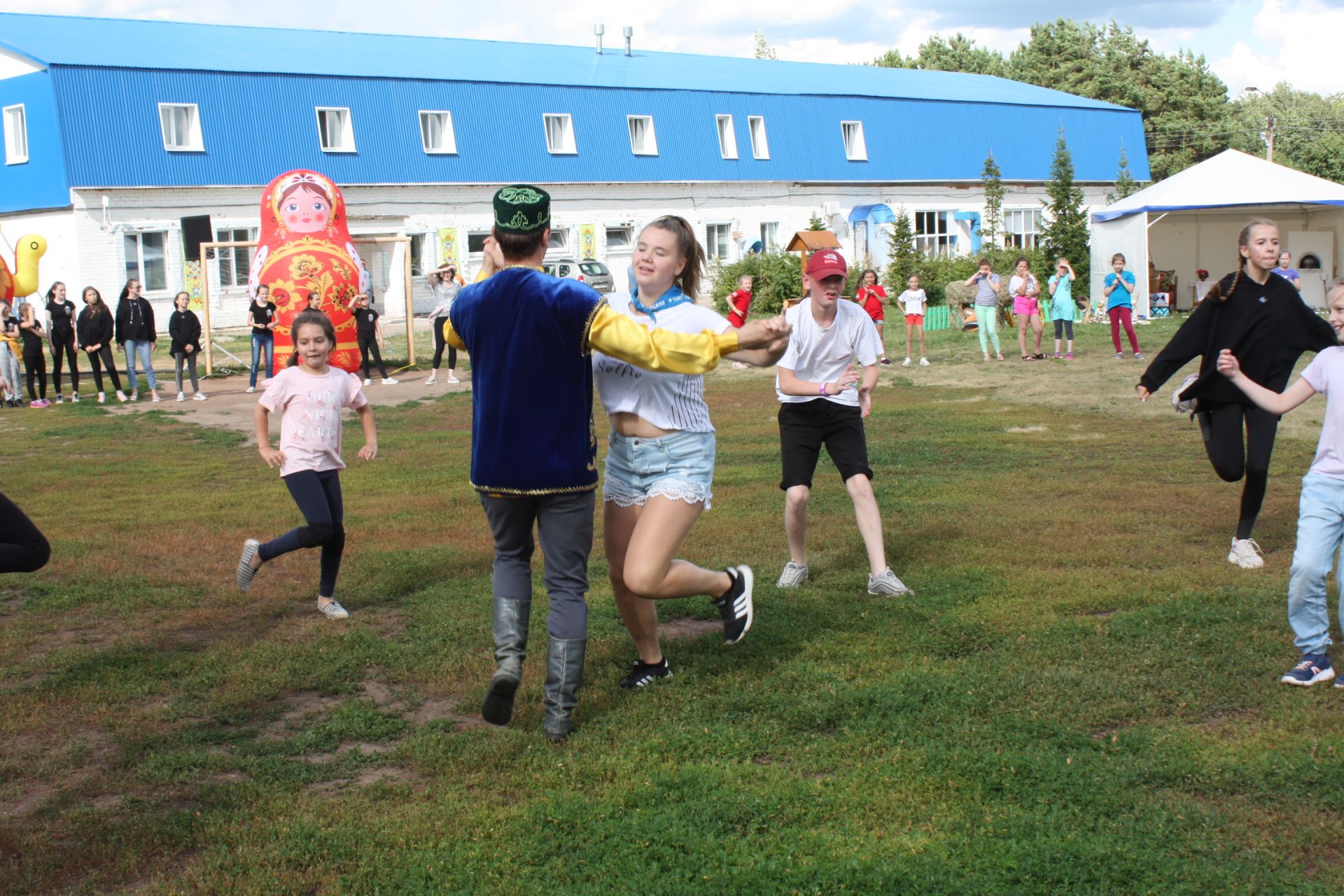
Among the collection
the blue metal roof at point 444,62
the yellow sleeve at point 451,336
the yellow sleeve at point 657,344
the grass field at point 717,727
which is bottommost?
the grass field at point 717,727

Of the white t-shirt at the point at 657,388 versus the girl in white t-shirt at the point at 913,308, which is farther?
the girl in white t-shirt at the point at 913,308

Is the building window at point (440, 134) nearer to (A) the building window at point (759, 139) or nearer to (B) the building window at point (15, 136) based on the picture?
(B) the building window at point (15, 136)

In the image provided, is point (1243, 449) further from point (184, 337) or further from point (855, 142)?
point (855, 142)

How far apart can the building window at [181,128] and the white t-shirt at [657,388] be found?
102 feet

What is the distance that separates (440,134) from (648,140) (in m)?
7.35

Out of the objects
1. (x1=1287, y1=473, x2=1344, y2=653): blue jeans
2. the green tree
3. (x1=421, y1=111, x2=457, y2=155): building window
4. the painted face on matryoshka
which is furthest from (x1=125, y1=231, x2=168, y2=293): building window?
(x1=1287, y1=473, x2=1344, y2=653): blue jeans

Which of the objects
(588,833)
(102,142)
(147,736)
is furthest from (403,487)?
(102,142)

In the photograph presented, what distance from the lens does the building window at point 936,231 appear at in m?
47.9

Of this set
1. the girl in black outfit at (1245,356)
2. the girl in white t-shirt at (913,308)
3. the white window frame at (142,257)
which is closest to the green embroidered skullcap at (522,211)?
the girl in black outfit at (1245,356)

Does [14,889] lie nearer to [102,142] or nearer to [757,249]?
[102,142]

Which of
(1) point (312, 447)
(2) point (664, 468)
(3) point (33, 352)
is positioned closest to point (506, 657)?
(2) point (664, 468)

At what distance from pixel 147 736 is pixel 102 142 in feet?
99.2

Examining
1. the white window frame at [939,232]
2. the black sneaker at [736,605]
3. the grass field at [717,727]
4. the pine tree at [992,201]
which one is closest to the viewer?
the grass field at [717,727]

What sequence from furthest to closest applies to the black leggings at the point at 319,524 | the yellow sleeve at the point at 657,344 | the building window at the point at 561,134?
the building window at the point at 561,134
the black leggings at the point at 319,524
the yellow sleeve at the point at 657,344
